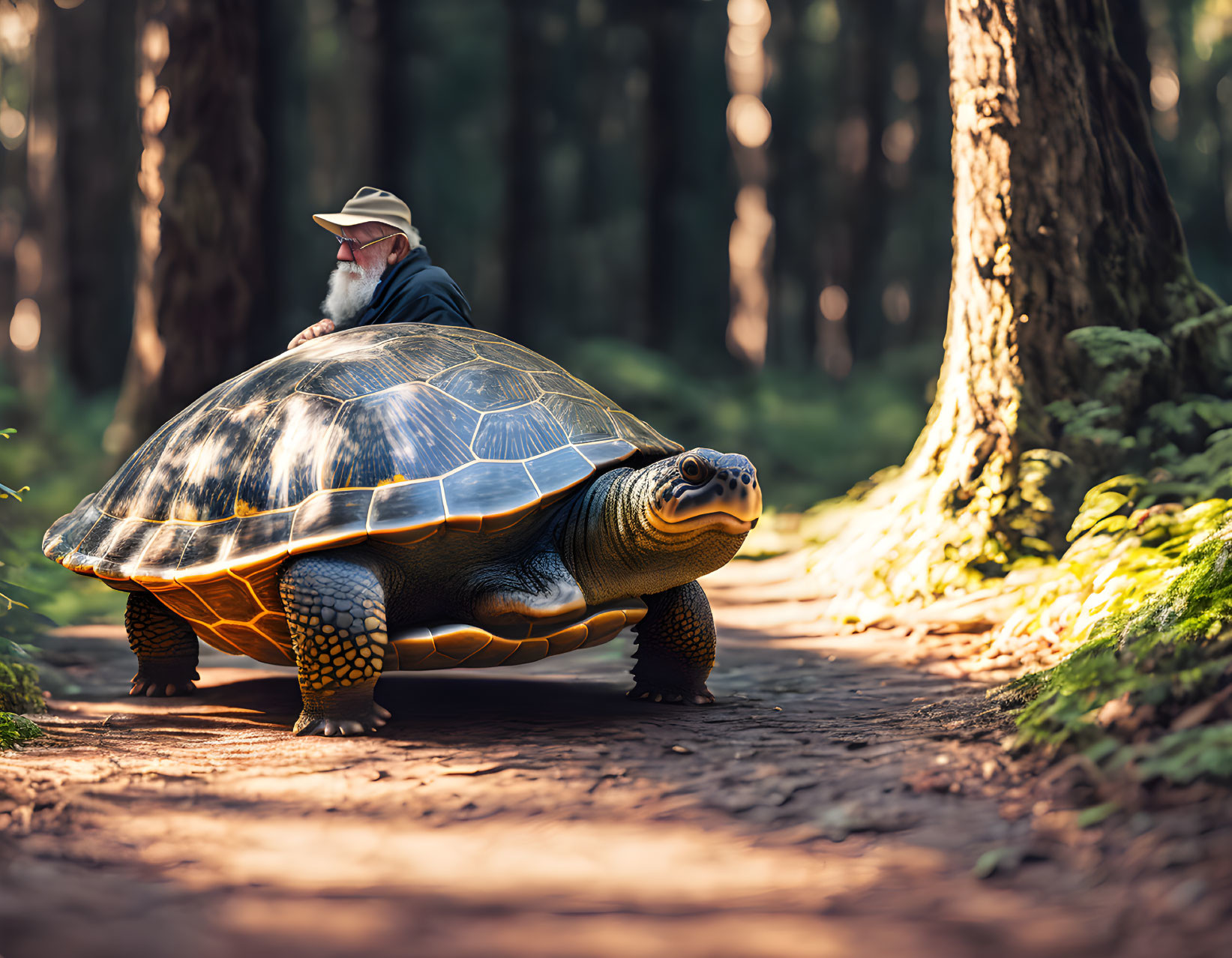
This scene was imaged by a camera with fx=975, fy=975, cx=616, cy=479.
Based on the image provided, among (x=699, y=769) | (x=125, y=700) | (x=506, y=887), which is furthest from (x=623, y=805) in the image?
(x=125, y=700)

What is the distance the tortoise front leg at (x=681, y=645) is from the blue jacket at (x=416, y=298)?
1936 mm

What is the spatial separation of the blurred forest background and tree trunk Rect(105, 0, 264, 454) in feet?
0.10

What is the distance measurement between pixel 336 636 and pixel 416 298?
2251 millimetres

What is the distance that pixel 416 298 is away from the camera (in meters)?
5.32

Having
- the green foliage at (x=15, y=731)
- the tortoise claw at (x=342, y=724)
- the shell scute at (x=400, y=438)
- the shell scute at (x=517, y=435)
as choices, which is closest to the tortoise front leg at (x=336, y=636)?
the tortoise claw at (x=342, y=724)

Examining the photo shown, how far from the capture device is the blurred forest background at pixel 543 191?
999cm

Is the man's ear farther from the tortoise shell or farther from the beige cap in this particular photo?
the tortoise shell

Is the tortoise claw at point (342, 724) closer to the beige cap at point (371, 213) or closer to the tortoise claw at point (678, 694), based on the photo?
the tortoise claw at point (678, 694)

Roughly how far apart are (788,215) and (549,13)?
404 inches

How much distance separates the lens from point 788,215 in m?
33.8

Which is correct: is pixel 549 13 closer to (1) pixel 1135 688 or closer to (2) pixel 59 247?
Result: (2) pixel 59 247

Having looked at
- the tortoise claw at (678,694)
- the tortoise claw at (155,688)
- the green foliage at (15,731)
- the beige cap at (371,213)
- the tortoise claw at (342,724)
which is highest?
the beige cap at (371,213)

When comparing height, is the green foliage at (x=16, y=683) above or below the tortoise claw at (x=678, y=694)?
above

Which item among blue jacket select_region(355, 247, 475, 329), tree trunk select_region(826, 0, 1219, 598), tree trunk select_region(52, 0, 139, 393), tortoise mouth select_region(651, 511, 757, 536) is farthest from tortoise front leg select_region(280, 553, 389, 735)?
tree trunk select_region(52, 0, 139, 393)
